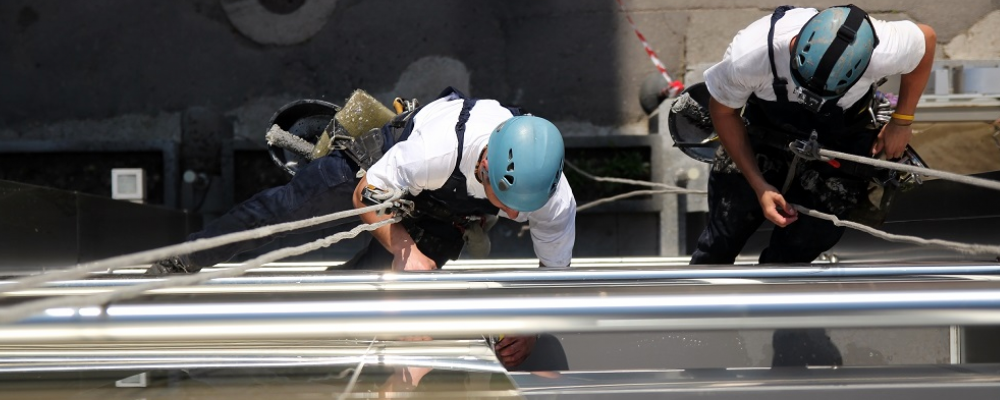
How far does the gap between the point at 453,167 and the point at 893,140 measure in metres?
1.53

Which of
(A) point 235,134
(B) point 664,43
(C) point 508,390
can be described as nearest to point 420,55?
(A) point 235,134

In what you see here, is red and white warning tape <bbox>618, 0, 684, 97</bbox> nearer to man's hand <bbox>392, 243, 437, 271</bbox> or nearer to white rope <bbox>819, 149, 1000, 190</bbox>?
white rope <bbox>819, 149, 1000, 190</bbox>

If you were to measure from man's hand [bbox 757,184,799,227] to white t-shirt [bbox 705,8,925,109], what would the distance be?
32 centimetres

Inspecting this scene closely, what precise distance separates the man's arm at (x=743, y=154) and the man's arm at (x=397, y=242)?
1.15 meters

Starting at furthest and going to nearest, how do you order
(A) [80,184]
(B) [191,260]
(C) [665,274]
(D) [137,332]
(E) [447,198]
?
(A) [80,184] → (B) [191,260] → (E) [447,198] → (C) [665,274] → (D) [137,332]

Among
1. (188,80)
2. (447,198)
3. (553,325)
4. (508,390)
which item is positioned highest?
(188,80)

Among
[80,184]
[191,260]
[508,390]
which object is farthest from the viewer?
[80,184]

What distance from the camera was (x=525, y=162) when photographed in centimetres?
217

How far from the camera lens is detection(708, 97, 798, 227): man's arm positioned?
2.72 m

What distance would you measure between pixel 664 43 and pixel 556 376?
380 centimetres

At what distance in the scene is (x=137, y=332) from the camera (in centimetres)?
101

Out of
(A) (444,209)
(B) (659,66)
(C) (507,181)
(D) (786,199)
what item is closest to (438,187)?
(A) (444,209)

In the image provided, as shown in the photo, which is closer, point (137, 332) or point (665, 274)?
point (137, 332)

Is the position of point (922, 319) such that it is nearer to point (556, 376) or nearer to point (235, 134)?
point (556, 376)
